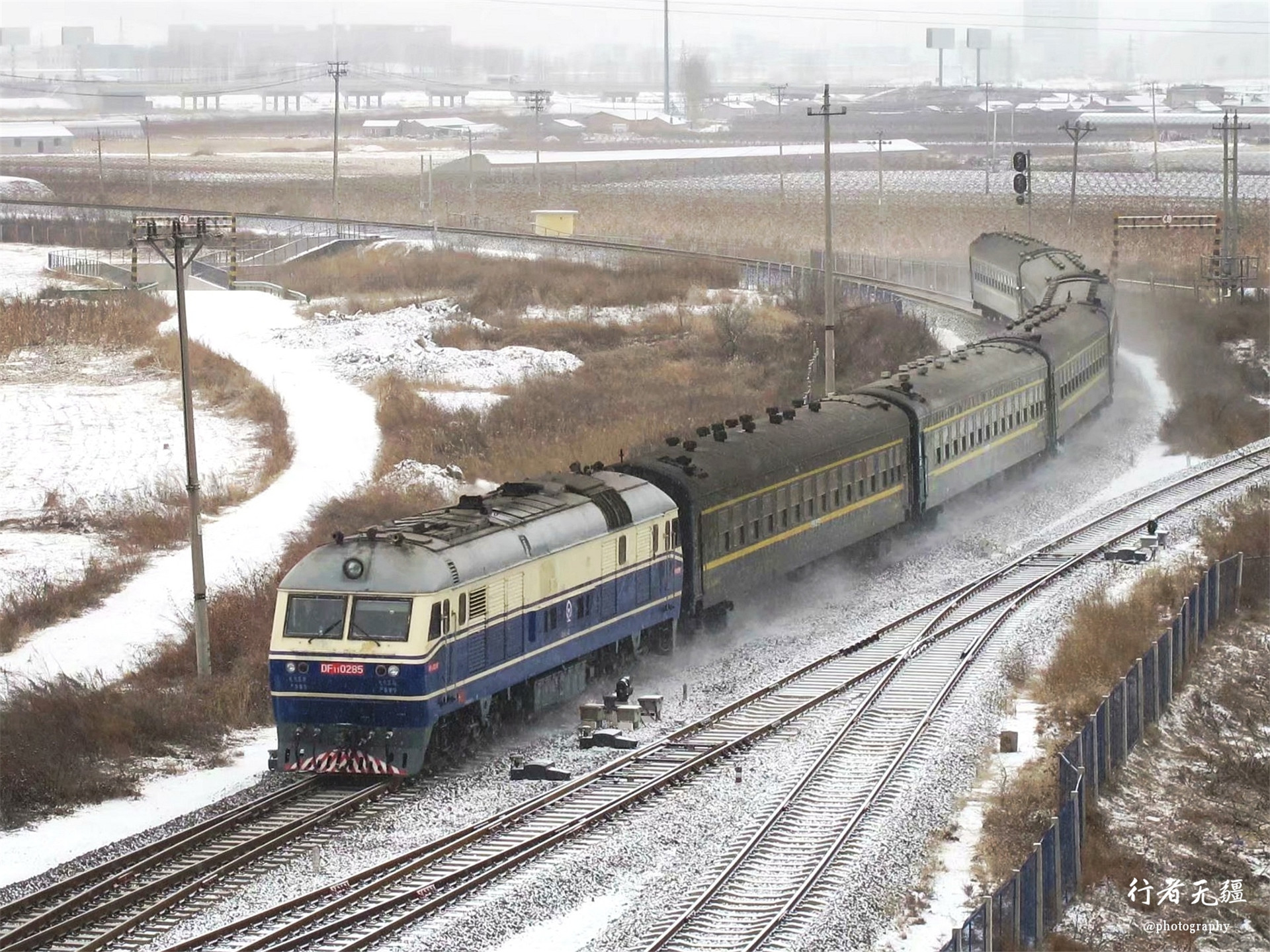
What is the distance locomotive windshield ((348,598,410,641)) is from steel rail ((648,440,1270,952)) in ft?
16.9

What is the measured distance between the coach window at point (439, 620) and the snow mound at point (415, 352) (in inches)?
1604

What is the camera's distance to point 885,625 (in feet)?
112

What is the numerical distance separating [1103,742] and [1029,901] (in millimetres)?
6004

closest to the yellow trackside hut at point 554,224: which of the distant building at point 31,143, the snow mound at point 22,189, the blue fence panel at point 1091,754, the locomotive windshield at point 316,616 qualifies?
the snow mound at point 22,189

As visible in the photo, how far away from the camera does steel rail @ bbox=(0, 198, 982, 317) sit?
84.0 m

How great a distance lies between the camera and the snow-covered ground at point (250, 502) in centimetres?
3425

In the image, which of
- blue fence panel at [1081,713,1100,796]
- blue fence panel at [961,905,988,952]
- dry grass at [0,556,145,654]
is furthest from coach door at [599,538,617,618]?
dry grass at [0,556,145,654]

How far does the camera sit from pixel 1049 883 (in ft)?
64.8

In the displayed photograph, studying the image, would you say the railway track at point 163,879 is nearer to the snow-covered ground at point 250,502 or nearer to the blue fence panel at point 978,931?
the blue fence panel at point 978,931

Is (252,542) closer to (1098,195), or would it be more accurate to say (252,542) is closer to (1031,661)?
(1031,661)

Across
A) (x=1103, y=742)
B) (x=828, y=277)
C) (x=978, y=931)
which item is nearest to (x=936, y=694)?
(x=1103, y=742)

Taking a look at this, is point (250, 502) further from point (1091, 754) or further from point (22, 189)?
point (22, 189)

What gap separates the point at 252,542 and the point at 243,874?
2237cm

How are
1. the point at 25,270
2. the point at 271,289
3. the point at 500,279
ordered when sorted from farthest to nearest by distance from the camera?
the point at 25,270 → the point at 271,289 → the point at 500,279
